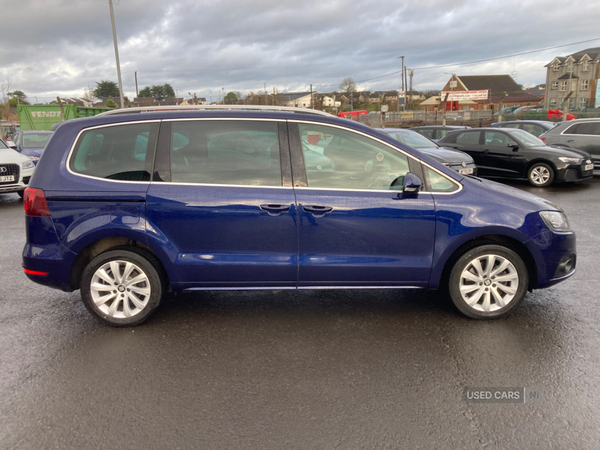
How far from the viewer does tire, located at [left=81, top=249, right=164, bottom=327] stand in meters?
3.86

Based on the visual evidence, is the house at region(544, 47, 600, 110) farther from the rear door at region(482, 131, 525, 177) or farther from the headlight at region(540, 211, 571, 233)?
the headlight at region(540, 211, 571, 233)

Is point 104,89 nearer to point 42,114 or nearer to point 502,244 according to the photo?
point 42,114

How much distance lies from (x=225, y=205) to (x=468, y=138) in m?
11.0

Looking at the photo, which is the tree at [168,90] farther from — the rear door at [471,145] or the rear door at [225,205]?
the rear door at [225,205]

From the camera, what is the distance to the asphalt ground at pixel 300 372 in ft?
8.62

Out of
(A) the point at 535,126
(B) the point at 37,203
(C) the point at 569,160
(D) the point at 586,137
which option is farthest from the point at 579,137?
(B) the point at 37,203

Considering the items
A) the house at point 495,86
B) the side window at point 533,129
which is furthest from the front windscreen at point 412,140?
the house at point 495,86

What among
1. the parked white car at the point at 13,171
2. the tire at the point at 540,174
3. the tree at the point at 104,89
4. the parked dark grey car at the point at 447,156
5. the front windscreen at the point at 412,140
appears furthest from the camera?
the tree at the point at 104,89

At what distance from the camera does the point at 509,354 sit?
347 centimetres

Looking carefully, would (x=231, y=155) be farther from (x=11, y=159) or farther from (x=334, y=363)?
(x=11, y=159)

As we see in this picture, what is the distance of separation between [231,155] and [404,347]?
2077mm

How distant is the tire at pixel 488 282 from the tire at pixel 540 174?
8934mm

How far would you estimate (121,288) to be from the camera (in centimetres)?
391

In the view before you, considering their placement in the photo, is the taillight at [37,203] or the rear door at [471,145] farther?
the rear door at [471,145]
